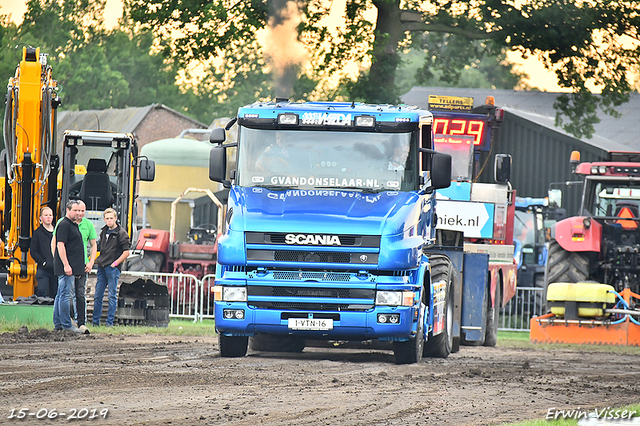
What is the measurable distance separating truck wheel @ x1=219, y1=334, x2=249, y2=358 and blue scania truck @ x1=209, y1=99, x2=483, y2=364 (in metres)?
0.01

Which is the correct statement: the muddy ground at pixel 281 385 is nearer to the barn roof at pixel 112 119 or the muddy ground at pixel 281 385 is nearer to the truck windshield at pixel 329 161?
the truck windshield at pixel 329 161

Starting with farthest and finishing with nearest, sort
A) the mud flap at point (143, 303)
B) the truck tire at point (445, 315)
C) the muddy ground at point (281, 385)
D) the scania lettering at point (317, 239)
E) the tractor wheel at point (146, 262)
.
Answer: the tractor wheel at point (146, 262), the mud flap at point (143, 303), the truck tire at point (445, 315), the scania lettering at point (317, 239), the muddy ground at point (281, 385)

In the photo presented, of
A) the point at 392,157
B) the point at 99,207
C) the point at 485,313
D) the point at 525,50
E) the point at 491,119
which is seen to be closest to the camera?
the point at 392,157

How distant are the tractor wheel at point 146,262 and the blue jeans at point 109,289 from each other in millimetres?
5233

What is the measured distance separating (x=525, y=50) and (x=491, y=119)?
7332 mm

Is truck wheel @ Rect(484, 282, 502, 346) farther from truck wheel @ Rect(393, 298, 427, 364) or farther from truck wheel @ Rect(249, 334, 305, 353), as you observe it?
truck wheel @ Rect(393, 298, 427, 364)

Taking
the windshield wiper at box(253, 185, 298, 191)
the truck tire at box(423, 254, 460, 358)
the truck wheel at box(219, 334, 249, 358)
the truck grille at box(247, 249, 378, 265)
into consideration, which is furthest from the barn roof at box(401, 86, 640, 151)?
the truck grille at box(247, 249, 378, 265)

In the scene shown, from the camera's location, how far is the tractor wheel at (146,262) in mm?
22766

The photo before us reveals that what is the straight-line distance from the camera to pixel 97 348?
43.3ft

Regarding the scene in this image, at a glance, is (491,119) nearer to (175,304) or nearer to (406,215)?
(175,304)

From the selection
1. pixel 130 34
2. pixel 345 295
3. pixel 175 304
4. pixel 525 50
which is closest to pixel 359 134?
pixel 345 295

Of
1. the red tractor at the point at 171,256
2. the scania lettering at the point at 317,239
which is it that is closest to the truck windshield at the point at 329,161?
the scania lettering at the point at 317,239

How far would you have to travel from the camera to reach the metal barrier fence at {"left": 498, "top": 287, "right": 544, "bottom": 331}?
22822 mm

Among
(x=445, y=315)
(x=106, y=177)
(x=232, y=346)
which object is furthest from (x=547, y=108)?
(x=232, y=346)
